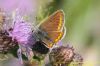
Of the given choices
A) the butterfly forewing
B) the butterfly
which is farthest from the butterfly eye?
the butterfly forewing

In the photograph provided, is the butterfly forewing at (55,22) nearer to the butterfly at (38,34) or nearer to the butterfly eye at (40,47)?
the butterfly at (38,34)

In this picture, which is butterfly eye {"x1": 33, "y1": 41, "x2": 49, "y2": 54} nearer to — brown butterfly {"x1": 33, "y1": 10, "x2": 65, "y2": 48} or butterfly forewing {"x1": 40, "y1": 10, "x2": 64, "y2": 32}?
brown butterfly {"x1": 33, "y1": 10, "x2": 65, "y2": 48}

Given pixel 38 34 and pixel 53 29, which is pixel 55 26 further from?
pixel 38 34

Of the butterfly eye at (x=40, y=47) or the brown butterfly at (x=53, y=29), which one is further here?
the butterfly eye at (x=40, y=47)

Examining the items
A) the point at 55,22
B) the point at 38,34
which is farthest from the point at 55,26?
Result: the point at 38,34

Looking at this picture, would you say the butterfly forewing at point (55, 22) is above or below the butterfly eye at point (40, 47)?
above

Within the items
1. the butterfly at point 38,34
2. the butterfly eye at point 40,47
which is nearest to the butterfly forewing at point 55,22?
the butterfly at point 38,34

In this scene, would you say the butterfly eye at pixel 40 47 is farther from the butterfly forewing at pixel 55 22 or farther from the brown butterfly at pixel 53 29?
the butterfly forewing at pixel 55 22
